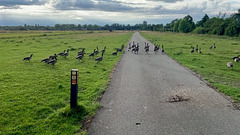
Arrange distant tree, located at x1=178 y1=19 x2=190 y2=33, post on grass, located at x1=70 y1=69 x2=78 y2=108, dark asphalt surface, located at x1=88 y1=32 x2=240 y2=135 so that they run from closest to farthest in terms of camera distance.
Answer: dark asphalt surface, located at x1=88 y1=32 x2=240 y2=135 < post on grass, located at x1=70 y1=69 x2=78 y2=108 < distant tree, located at x1=178 y1=19 x2=190 y2=33

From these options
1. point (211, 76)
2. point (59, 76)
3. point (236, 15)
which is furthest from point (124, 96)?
point (236, 15)

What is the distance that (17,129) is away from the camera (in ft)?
20.3

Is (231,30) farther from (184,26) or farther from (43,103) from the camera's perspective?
(43,103)

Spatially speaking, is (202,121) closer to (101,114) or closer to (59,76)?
(101,114)

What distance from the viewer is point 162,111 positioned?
761 cm

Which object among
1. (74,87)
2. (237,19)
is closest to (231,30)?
(237,19)

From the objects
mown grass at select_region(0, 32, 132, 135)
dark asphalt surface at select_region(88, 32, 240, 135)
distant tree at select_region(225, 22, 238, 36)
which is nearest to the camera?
dark asphalt surface at select_region(88, 32, 240, 135)

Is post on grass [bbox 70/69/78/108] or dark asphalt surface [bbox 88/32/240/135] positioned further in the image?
post on grass [bbox 70/69/78/108]

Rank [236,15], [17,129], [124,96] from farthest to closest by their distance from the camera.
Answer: [236,15], [124,96], [17,129]

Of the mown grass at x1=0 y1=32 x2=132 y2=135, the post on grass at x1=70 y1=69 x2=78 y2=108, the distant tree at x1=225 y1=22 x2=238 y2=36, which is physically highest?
the distant tree at x1=225 y1=22 x2=238 y2=36

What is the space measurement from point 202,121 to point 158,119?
5.03ft

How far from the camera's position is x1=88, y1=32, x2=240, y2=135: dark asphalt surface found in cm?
622

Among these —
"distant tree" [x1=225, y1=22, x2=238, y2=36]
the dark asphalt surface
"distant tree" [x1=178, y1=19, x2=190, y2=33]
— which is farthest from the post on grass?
"distant tree" [x1=178, y1=19, x2=190, y2=33]

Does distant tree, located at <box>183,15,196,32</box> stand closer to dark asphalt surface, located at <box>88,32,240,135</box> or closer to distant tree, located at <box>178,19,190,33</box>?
distant tree, located at <box>178,19,190,33</box>
